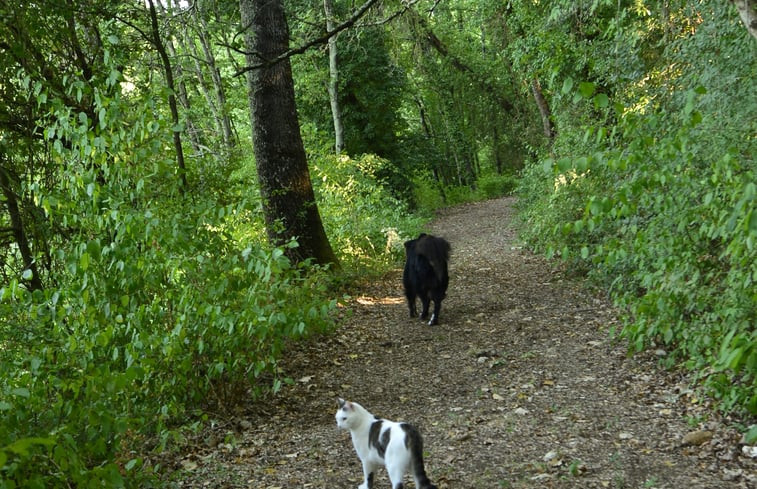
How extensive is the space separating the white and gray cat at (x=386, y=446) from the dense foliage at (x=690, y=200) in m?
1.40

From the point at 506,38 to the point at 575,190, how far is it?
30.0 feet

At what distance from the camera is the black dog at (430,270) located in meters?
7.36

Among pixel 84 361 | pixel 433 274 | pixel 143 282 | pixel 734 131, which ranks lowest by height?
pixel 433 274

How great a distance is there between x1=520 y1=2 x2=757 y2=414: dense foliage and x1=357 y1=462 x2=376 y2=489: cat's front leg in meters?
1.72

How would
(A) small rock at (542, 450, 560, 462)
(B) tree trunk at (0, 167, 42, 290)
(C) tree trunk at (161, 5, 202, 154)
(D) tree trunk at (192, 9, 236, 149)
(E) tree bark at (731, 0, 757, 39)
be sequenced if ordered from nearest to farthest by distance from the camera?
(E) tree bark at (731, 0, 757, 39)
(A) small rock at (542, 450, 560, 462)
(B) tree trunk at (0, 167, 42, 290)
(C) tree trunk at (161, 5, 202, 154)
(D) tree trunk at (192, 9, 236, 149)

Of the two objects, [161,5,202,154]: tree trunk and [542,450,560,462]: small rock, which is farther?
[161,5,202,154]: tree trunk

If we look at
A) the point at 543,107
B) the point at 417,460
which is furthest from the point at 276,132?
the point at 543,107

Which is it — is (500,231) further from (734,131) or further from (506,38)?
(734,131)

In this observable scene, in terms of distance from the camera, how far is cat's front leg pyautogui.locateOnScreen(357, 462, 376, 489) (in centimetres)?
368

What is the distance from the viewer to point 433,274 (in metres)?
7.36

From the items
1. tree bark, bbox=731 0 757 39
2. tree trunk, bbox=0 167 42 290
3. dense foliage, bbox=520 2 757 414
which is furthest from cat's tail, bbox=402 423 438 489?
tree trunk, bbox=0 167 42 290

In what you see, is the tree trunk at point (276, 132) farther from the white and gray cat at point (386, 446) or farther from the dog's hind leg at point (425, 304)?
the white and gray cat at point (386, 446)

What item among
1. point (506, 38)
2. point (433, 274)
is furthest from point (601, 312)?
point (506, 38)

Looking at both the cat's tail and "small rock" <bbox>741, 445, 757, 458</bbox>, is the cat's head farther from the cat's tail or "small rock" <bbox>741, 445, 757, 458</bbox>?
"small rock" <bbox>741, 445, 757, 458</bbox>
